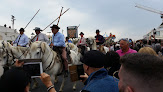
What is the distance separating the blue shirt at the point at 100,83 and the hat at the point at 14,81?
705 millimetres

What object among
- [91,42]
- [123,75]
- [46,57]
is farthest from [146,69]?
[91,42]

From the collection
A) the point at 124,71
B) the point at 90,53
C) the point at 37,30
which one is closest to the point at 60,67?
the point at 37,30

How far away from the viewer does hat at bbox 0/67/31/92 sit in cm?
111

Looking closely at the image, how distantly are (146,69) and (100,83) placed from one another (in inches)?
30.5

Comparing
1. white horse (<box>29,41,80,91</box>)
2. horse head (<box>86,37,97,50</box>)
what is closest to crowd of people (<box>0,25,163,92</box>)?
white horse (<box>29,41,80,91</box>)

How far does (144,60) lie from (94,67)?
990 mm

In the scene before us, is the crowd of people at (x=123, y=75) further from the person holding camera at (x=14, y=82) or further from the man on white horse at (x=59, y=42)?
the man on white horse at (x=59, y=42)

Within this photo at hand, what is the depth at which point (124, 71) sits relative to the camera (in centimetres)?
94

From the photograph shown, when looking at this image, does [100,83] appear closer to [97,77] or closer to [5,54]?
[97,77]

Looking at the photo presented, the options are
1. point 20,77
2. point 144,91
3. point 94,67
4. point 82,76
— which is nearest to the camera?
point 144,91

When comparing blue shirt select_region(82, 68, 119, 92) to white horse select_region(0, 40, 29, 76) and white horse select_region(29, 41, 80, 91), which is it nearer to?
white horse select_region(29, 41, 80, 91)

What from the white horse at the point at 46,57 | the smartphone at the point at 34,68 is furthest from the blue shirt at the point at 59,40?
the smartphone at the point at 34,68

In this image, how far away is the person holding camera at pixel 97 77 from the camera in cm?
146

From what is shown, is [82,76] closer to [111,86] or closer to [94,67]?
[94,67]
